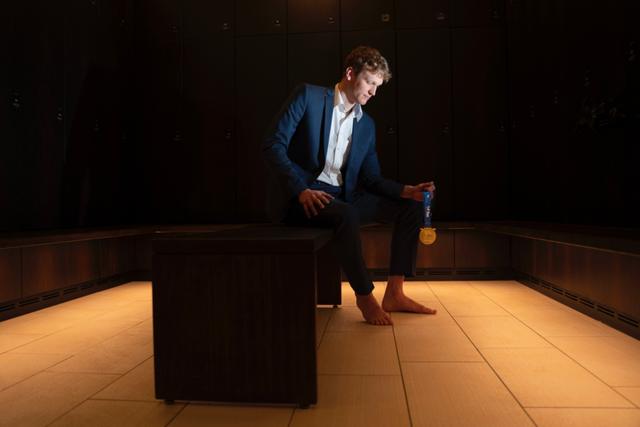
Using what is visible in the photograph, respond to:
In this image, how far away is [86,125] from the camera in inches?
147

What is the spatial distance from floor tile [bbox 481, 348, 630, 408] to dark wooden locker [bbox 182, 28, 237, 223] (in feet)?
10.4

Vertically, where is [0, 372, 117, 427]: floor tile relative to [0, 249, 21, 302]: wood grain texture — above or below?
below

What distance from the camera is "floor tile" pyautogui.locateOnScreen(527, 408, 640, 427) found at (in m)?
1.16

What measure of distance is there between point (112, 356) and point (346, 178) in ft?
4.08

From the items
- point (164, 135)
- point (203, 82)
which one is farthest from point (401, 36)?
point (164, 135)

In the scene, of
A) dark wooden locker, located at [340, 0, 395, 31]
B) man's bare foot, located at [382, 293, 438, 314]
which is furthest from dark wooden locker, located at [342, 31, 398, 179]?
man's bare foot, located at [382, 293, 438, 314]

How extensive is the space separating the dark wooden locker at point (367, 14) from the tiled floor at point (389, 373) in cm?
Result: 283

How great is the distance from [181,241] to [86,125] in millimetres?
2911

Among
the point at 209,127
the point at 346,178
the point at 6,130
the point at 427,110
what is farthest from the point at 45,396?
the point at 427,110

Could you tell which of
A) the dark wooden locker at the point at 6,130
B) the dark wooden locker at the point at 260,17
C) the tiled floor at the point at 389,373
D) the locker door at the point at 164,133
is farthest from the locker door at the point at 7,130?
the dark wooden locker at the point at 260,17

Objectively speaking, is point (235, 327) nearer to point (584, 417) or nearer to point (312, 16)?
point (584, 417)

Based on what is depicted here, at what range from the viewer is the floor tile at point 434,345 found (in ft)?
5.74

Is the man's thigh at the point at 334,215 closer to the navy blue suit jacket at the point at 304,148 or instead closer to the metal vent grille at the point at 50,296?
the navy blue suit jacket at the point at 304,148

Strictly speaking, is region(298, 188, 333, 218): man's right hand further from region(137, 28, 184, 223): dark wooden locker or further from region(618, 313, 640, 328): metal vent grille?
region(137, 28, 184, 223): dark wooden locker
